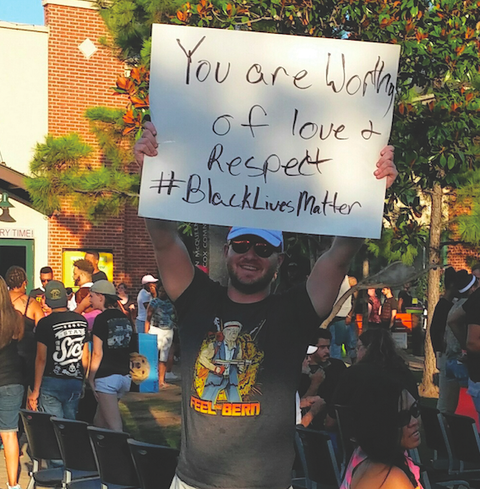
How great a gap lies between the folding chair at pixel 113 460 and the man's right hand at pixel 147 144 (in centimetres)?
272

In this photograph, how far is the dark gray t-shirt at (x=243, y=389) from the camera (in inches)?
125

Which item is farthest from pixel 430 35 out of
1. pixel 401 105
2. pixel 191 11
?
pixel 191 11

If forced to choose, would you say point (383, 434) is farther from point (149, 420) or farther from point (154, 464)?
point (149, 420)

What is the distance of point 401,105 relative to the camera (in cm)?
809

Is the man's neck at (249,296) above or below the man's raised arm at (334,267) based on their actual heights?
below

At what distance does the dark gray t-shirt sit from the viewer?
319 cm

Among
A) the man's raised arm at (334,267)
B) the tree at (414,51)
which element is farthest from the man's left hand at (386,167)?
the tree at (414,51)

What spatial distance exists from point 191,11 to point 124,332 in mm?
3334

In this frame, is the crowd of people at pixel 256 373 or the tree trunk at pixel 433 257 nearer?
the crowd of people at pixel 256 373

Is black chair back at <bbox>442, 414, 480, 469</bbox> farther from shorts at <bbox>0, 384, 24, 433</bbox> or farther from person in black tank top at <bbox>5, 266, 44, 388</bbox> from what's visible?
person in black tank top at <bbox>5, 266, 44, 388</bbox>

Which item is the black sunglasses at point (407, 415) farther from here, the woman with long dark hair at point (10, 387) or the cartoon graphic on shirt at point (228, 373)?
the woman with long dark hair at point (10, 387)

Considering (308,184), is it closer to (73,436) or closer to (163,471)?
(163,471)

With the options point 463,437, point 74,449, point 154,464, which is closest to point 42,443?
point 74,449

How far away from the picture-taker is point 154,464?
5.19 meters
